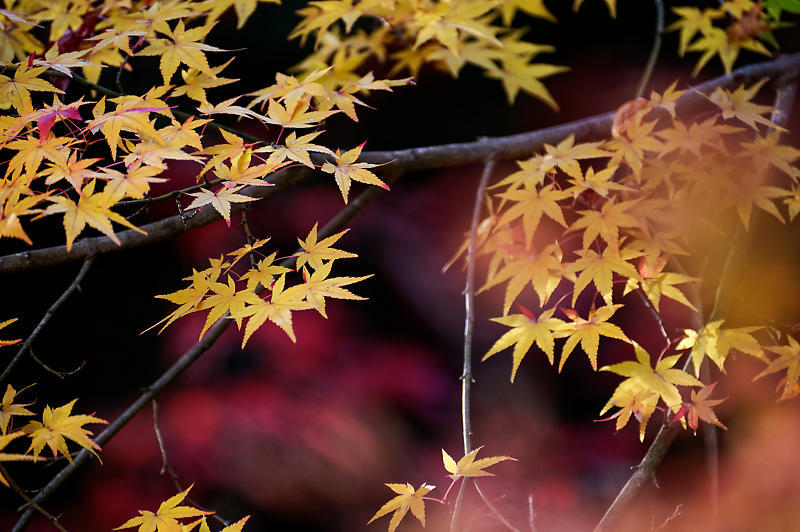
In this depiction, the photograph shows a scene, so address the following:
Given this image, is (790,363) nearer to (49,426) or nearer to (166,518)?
(166,518)

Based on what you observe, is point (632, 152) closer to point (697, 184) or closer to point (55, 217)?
point (697, 184)

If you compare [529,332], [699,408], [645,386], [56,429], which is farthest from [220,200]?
[699,408]

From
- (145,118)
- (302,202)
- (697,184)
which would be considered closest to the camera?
(145,118)

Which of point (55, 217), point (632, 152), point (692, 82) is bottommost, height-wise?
point (55, 217)

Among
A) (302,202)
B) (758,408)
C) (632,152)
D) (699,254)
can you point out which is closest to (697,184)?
(632,152)

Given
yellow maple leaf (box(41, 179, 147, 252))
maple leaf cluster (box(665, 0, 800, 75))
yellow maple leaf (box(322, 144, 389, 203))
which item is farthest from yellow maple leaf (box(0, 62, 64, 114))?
maple leaf cluster (box(665, 0, 800, 75))

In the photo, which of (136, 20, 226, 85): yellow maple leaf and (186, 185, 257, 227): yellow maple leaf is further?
(136, 20, 226, 85): yellow maple leaf

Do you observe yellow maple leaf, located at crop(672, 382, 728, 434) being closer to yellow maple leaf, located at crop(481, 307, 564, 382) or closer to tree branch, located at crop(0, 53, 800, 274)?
yellow maple leaf, located at crop(481, 307, 564, 382)
